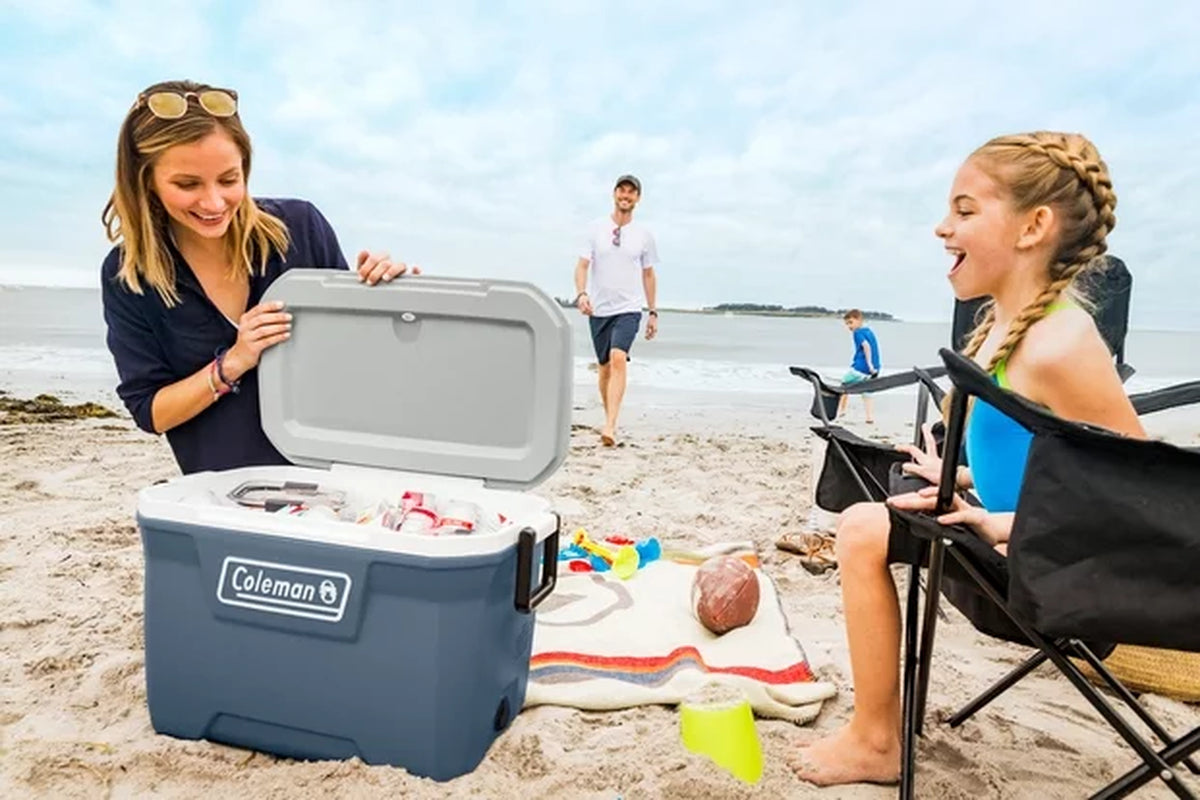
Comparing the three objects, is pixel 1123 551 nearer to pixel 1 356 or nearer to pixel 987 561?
pixel 987 561

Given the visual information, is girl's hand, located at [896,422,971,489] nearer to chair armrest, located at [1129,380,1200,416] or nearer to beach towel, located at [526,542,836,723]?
chair armrest, located at [1129,380,1200,416]

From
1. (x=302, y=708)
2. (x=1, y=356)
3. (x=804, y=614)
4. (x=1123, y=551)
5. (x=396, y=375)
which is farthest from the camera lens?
(x=1, y=356)

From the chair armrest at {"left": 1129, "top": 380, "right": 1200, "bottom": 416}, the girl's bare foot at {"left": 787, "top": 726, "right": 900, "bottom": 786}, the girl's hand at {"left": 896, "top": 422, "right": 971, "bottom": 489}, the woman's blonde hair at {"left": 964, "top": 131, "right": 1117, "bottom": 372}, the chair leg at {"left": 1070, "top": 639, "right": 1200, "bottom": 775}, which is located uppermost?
the woman's blonde hair at {"left": 964, "top": 131, "right": 1117, "bottom": 372}

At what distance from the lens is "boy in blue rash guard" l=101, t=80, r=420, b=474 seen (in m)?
1.92

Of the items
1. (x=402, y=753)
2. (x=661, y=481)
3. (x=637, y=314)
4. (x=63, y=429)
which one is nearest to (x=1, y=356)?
(x=63, y=429)

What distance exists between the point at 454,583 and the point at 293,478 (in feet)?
2.37

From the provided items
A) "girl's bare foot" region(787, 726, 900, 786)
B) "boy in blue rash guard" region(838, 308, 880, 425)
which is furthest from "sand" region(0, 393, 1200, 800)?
"boy in blue rash guard" region(838, 308, 880, 425)

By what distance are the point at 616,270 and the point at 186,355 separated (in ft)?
13.5

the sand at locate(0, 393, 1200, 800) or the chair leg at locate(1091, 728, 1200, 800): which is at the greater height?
the chair leg at locate(1091, 728, 1200, 800)

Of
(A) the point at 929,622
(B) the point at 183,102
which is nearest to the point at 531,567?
(A) the point at 929,622

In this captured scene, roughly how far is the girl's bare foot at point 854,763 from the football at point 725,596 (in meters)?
0.71

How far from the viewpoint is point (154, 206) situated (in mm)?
2049

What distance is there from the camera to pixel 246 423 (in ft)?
7.14

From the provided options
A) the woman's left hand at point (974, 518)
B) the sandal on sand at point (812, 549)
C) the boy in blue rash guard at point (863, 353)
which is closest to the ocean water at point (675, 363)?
the boy in blue rash guard at point (863, 353)
